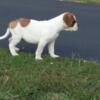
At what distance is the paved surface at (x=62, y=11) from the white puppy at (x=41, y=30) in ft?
1.96

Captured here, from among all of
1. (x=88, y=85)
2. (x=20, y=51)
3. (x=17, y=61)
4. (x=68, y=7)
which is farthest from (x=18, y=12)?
(x=88, y=85)

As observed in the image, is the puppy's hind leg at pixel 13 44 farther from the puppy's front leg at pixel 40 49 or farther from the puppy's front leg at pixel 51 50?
the puppy's front leg at pixel 51 50

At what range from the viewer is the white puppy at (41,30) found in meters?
7.64

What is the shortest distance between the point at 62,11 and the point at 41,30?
4.73 m

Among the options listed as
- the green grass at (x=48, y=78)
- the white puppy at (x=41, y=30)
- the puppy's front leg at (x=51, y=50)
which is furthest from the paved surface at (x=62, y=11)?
the green grass at (x=48, y=78)

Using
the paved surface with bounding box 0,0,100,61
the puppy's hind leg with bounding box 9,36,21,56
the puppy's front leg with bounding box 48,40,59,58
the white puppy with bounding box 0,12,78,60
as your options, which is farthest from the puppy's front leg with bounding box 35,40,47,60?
the paved surface with bounding box 0,0,100,61

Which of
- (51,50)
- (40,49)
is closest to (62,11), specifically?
(51,50)

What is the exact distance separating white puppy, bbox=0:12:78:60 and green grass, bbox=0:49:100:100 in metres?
0.21

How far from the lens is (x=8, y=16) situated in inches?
432

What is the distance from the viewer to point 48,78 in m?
6.81

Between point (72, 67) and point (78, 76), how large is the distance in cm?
45

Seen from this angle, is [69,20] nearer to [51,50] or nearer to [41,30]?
[41,30]

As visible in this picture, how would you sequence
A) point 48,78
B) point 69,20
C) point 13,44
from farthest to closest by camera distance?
point 13,44 → point 69,20 → point 48,78

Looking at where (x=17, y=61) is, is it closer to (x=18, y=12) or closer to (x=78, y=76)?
(x=78, y=76)
